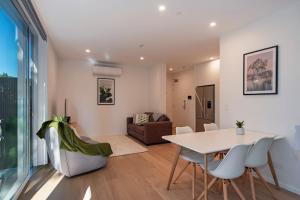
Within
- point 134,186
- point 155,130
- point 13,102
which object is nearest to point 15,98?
point 13,102

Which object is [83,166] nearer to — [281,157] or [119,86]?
[281,157]

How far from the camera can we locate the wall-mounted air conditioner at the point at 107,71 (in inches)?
226

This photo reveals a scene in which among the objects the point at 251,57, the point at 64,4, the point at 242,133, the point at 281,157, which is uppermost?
the point at 64,4

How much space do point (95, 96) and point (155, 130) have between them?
2497 mm

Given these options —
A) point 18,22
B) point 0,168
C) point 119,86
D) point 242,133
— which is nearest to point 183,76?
point 119,86

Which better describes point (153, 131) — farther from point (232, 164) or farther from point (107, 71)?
point (232, 164)

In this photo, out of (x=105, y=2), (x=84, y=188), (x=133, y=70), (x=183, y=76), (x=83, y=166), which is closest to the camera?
(x=105, y=2)

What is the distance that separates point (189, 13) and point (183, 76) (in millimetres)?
4973

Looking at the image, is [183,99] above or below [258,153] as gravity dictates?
above

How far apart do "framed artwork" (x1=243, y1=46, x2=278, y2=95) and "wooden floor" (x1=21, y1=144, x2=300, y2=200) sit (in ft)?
4.90

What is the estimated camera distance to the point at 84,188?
2.52 metres

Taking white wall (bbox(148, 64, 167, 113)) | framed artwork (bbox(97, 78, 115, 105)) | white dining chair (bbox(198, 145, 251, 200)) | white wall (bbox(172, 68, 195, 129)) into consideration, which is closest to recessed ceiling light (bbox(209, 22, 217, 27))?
white dining chair (bbox(198, 145, 251, 200))

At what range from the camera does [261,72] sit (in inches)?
111

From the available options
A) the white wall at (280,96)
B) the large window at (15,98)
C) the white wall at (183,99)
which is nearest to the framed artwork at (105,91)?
the large window at (15,98)
